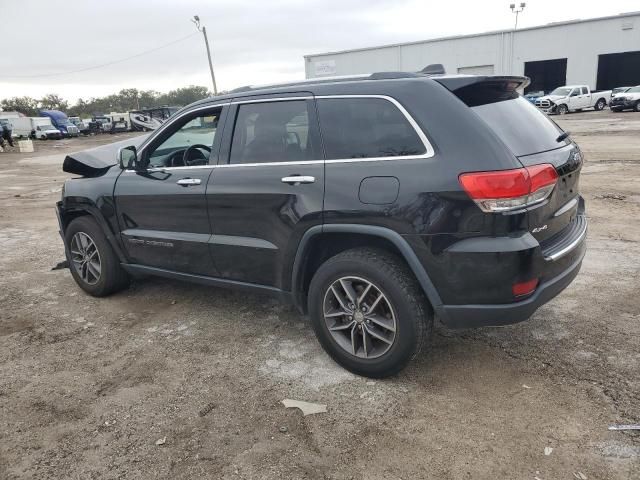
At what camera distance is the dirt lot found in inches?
103

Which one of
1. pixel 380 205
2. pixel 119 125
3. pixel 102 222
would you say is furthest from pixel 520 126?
pixel 119 125

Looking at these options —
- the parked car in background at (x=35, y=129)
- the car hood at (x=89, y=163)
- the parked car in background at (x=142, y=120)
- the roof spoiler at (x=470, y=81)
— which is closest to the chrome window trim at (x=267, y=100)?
the roof spoiler at (x=470, y=81)

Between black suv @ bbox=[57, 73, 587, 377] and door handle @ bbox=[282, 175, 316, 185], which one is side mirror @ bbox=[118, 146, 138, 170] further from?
door handle @ bbox=[282, 175, 316, 185]

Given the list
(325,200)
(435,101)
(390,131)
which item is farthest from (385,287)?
(435,101)

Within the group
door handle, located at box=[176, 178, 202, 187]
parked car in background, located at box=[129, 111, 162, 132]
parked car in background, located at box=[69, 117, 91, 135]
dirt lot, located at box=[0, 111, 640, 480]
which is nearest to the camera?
dirt lot, located at box=[0, 111, 640, 480]

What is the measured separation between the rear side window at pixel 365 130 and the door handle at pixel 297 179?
0.56ft

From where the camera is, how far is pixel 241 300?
4793 mm

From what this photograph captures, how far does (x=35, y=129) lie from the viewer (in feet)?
145

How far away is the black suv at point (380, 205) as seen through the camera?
2812mm

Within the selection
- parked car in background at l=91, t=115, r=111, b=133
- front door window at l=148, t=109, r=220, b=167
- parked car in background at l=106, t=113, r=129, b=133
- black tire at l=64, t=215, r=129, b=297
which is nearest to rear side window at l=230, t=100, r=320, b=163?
front door window at l=148, t=109, r=220, b=167

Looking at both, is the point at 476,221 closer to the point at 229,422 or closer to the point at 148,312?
the point at 229,422

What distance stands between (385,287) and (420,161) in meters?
0.75

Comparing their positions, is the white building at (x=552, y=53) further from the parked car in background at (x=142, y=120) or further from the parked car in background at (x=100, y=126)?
the parked car in background at (x=100, y=126)

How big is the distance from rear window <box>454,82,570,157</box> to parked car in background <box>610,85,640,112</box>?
99.5ft
